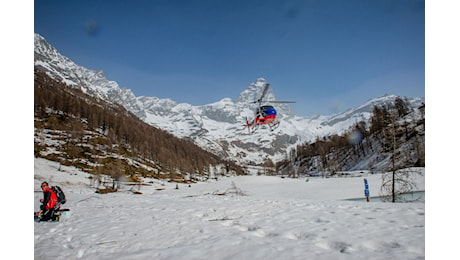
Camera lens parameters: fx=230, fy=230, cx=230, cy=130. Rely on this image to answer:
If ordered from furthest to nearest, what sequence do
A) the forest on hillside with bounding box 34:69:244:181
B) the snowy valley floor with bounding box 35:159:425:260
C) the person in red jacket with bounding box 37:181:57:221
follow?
the forest on hillside with bounding box 34:69:244:181, the person in red jacket with bounding box 37:181:57:221, the snowy valley floor with bounding box 35:159:425:260

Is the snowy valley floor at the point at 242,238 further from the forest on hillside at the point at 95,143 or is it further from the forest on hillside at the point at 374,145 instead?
the forest on hillside at the point at 374,145

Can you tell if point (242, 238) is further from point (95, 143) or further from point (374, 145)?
point (374, 145)

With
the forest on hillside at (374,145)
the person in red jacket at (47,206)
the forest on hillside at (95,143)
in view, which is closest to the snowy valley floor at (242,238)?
the person in red jacket at (47,206)

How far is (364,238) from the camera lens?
189 inches

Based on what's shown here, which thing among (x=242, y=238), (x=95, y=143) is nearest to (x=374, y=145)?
(x=242, y=238)

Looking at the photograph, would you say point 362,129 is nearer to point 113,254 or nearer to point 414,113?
point 414,113

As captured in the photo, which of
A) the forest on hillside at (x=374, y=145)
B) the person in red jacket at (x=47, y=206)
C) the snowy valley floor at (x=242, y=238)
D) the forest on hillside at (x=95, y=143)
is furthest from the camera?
the forest on hillside at (x=95, y=143)

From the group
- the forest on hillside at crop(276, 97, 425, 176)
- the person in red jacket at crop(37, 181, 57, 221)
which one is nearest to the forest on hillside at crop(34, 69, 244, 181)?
the person in red jacket at crop(37, 181, 57, 221)

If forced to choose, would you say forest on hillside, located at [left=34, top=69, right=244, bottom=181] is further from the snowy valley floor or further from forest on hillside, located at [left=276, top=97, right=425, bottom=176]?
forest on hillside, located at [left=276, top=97, right=425, bottom=176]
